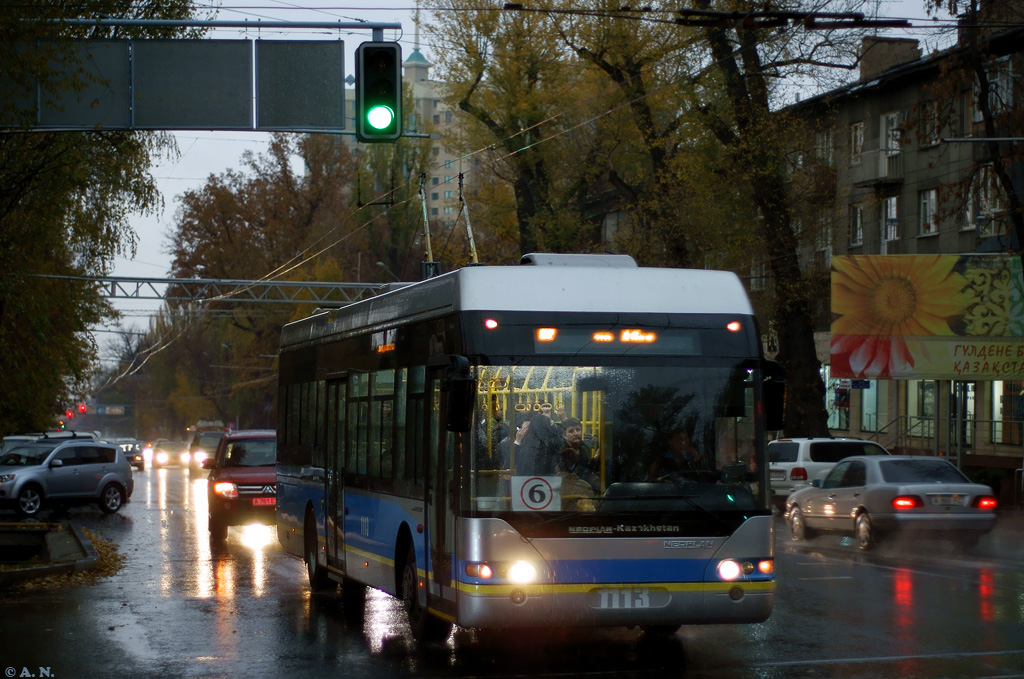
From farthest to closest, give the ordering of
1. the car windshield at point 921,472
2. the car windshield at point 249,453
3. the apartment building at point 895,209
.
A: the apartment building at point 895,209 < the car windshield at point 249,453 < the car windshield at point 921,472

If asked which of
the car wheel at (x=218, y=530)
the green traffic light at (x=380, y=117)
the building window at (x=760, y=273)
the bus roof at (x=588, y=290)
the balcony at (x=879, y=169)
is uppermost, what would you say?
the balcony at (x=879, y=169)

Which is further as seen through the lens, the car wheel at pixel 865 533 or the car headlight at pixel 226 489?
the car headlight at pixel 226 489

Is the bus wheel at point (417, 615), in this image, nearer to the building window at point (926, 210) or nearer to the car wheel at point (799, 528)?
the car wheel at point (799, 528)

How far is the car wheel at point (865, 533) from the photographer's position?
→ 2009 cm

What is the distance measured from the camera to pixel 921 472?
20219mm

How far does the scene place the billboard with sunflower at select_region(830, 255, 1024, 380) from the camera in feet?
103

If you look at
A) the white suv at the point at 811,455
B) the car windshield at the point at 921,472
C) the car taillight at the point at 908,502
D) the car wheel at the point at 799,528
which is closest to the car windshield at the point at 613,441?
the car taillight at the point at 908,502

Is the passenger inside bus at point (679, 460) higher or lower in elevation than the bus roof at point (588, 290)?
lower

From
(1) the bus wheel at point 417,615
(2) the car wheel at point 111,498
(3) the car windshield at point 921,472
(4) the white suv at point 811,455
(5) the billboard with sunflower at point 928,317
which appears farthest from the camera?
(2) the car wheel at point 111,498

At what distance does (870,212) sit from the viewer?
155 ft

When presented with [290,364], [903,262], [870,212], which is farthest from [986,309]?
[290,364]

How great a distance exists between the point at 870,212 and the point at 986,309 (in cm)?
1632

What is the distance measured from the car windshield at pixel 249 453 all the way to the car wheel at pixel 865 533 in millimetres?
9554

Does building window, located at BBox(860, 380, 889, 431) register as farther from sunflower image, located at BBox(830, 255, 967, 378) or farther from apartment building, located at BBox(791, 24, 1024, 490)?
sunflower image, located at BBox(830, 255, 967, 378)
